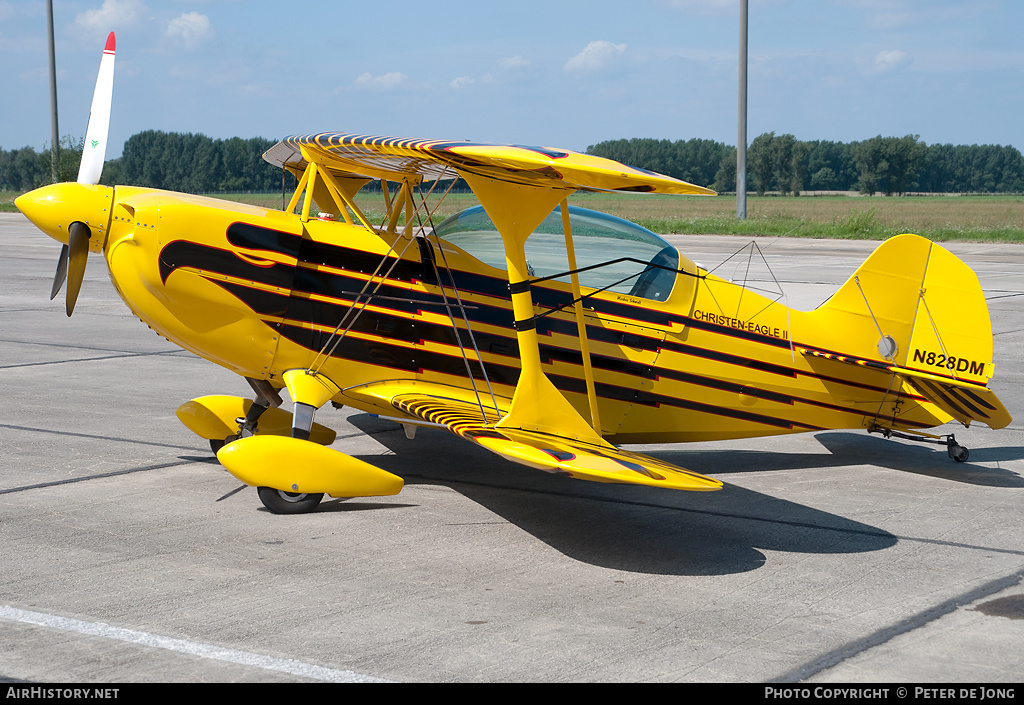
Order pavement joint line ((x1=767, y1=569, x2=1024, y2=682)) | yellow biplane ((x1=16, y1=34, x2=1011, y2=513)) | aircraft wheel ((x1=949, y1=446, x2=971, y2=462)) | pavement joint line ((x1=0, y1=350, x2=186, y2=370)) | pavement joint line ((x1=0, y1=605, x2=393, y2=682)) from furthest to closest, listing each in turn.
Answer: pavement joint line ((x1=0, y1=350, x2=186, y2=370)), aircraft wheel ((x1=949, y1=446, x2=971, y2=462)), yellow biplane ((x1=16, y1=34, x2=1011, y2=513)), pavement joint line ((x1=767, y1=569, x2=1024, y2=682)), pavement joint line ((x1=0, y1=605, x2=393, y2=682))

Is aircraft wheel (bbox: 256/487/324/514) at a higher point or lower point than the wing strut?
Result: lower

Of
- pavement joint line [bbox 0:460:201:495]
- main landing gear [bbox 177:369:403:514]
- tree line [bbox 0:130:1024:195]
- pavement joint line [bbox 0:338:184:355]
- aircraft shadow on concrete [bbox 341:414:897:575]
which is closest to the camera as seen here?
aircraft shadow on concrete [bbox 341:414:897:575]

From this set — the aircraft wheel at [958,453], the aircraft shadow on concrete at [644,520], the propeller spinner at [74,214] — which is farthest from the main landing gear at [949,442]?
the propeller spinner at [74,214]

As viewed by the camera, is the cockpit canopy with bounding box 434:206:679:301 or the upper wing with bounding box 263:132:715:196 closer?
the upper wing with bounding box 263:132:715:196

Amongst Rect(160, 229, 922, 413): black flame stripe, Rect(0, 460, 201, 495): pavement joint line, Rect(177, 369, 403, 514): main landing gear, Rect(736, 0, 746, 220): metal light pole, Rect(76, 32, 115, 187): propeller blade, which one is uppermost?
Rect(736, 0, 746, 220): metal light pole

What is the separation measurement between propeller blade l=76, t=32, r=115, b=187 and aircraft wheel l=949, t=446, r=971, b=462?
6671 mm

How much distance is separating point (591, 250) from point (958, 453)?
3341mm

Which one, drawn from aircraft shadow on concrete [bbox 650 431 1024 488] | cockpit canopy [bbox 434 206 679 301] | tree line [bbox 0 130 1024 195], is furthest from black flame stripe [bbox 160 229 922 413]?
tree line [bbox 0 130 1024 195]

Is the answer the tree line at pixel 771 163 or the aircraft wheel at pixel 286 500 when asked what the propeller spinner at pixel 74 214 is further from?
the tree line at pixel 771 163

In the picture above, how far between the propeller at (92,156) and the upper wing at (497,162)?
51.4 inches

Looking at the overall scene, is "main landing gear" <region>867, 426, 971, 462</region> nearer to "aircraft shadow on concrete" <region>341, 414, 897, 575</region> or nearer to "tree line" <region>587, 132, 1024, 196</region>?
"aircraft shadow on concrete" <region>341, 414, 897, 575</region>

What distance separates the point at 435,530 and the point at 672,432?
2149 mm

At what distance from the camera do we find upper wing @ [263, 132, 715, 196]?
528cm

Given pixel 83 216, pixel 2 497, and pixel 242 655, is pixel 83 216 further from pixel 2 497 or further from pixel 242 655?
pixel 242 655
